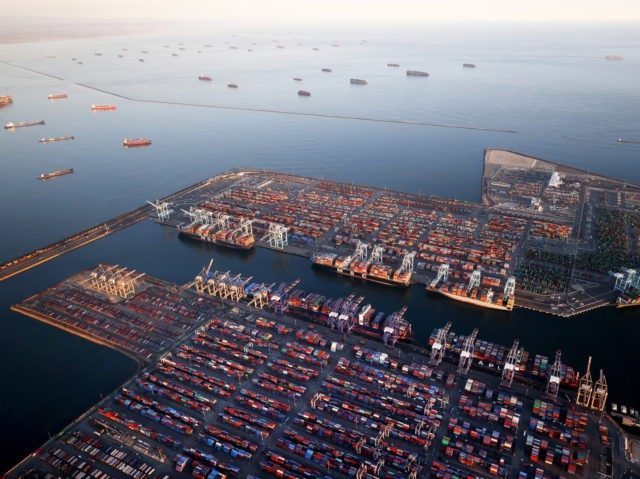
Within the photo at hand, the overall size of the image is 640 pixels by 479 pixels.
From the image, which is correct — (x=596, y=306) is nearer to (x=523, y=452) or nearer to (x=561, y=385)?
(x=561, y=385)

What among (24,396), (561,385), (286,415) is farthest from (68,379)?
(561,385)

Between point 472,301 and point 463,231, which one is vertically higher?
point 463,231

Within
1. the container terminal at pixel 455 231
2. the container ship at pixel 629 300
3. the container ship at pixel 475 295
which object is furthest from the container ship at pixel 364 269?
the container ship at pixel 629 300

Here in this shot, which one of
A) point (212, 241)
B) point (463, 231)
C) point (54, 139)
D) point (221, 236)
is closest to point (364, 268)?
point (463, 231)

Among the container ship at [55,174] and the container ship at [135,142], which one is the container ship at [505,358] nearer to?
the container ship at [55,174]

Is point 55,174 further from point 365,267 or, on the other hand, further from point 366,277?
point 366,277

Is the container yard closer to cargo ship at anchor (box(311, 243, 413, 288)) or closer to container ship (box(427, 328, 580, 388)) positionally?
cargo ship at anchor (box(311, 243, 413, 288))
